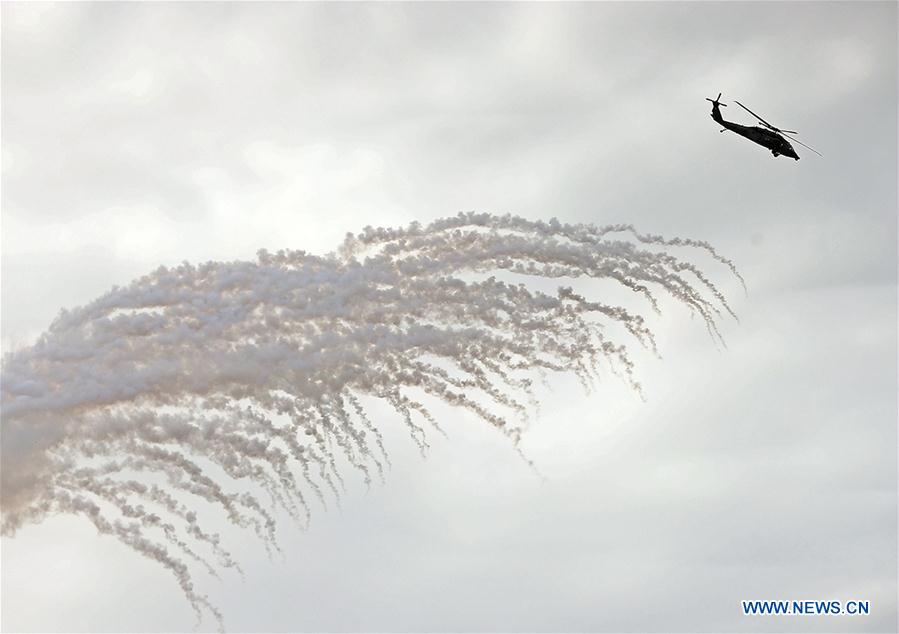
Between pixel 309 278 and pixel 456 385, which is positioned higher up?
pixel 309 278

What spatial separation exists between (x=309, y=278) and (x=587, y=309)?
45.4 ft

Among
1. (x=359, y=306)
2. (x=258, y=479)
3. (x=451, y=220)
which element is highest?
(x=451, y=220)

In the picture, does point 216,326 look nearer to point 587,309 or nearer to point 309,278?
point 309,278

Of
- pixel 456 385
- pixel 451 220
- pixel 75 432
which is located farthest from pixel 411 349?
pixel 75 432

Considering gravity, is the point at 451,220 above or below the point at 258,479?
above

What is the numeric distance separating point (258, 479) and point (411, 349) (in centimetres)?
954

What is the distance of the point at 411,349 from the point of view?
68.6 meters

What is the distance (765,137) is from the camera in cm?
8294

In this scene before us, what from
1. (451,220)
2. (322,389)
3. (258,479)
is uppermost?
(451,220)

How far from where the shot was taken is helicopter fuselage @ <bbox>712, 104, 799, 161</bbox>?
82750 mm

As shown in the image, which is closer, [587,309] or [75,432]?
[75,432]

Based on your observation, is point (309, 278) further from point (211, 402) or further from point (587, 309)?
point (587, 309)

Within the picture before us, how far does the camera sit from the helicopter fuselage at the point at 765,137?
82.8 meters

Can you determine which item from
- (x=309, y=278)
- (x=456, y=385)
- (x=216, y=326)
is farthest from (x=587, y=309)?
(x=216, y=326)
